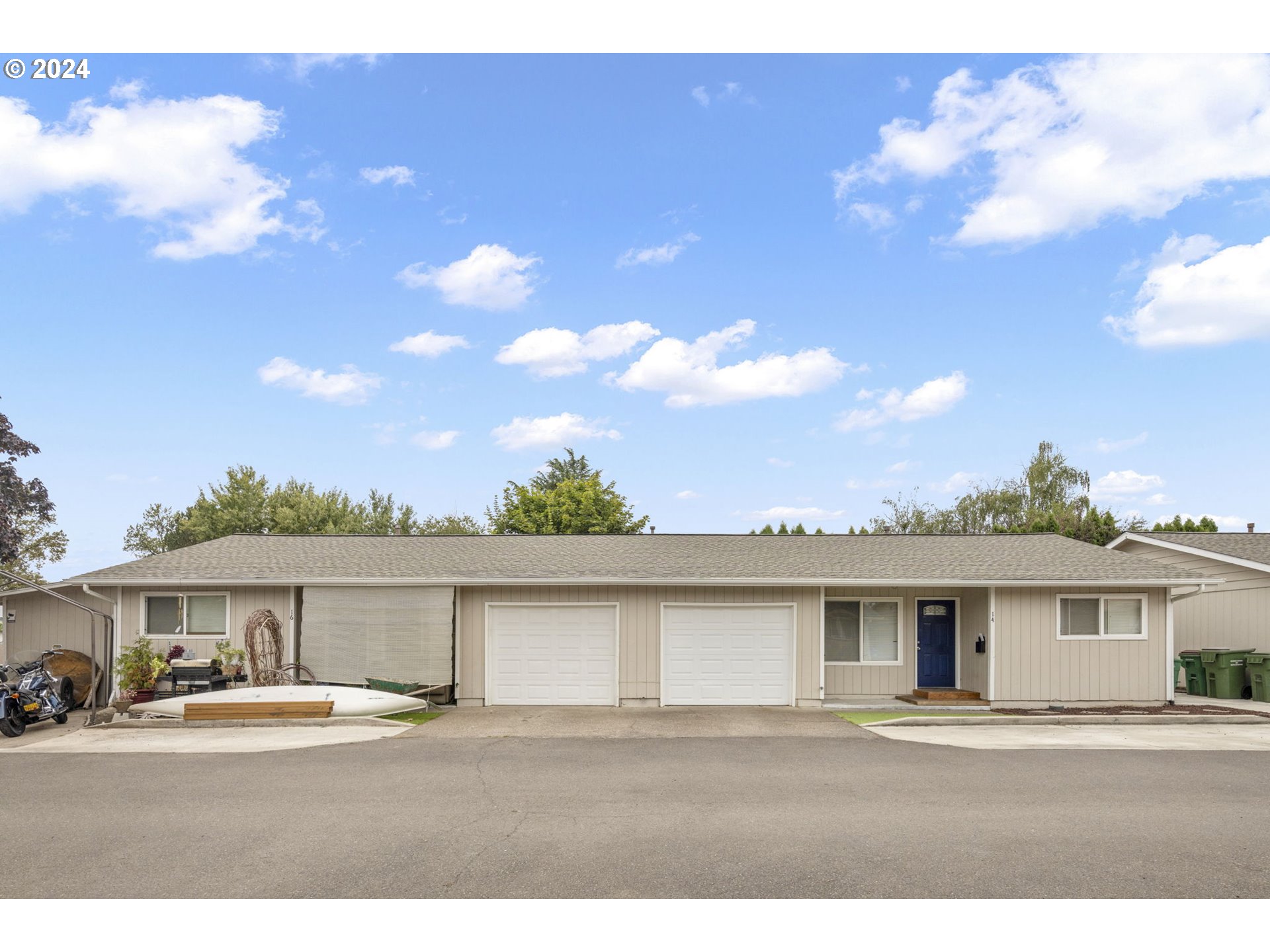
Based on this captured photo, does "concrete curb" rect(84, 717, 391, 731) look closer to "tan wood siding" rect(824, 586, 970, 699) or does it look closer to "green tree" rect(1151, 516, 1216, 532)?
"tan wood siding" rect(824, 586, 970, 699)

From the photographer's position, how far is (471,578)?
664 inches

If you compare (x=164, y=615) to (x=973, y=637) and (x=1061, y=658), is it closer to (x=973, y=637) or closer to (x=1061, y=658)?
(x=973, y=637)

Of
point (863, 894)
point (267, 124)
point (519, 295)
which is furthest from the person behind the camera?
point (519, 295)

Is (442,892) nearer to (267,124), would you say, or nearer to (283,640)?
(283,640)

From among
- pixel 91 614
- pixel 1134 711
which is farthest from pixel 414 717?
pixel 1134 711

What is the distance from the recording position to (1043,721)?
14750mm

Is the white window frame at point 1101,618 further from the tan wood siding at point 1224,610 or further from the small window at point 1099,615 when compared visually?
the tan wood siding at point 1224,610

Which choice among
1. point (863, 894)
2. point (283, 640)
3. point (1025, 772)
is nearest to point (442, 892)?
point (863, 894)

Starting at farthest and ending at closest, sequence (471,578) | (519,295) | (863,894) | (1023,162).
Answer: (519,295), (1023,162), (471,578), (863,894)

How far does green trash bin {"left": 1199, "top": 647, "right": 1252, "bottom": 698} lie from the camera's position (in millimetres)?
18719

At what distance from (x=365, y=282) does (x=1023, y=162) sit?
63.9 feet

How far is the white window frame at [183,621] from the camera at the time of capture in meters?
17.3

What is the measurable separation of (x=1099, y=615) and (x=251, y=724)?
52.5 ft

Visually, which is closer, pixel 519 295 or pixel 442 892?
pixel 442 892
